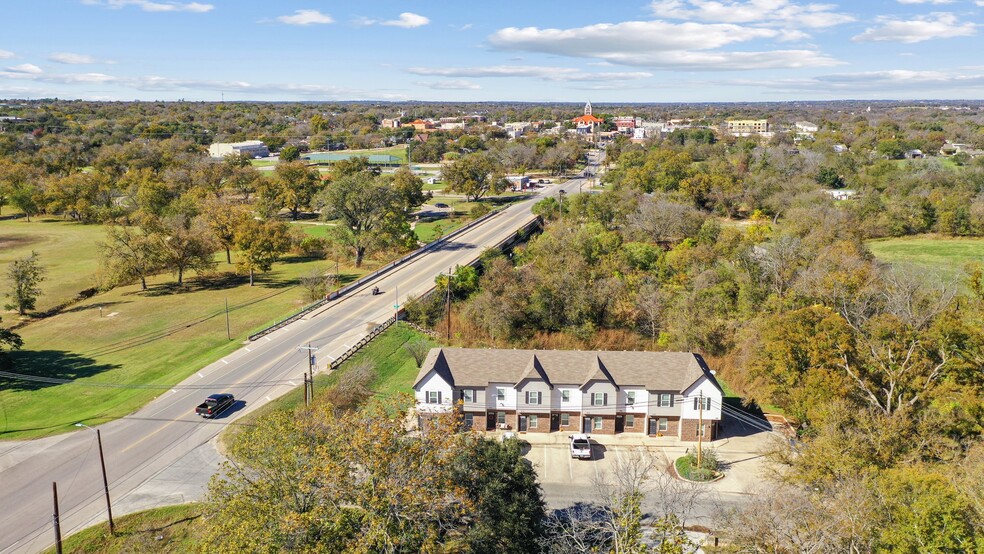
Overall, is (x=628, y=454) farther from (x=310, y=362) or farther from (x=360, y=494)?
(x=360, y=494)

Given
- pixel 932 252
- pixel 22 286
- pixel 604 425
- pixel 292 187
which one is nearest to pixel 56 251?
pixel 22 286

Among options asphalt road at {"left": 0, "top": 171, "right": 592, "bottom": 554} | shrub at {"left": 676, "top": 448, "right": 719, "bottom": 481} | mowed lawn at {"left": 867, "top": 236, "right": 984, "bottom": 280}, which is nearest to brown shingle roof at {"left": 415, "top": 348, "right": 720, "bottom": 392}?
shrub at {"left": 676, "top": 448, "right": 719, "bottom": 481}

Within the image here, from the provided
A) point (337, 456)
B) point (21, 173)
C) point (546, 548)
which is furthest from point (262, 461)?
point (21, 173)

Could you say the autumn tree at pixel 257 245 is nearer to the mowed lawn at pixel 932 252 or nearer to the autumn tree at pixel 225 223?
the autumn tree at pixel 225 223

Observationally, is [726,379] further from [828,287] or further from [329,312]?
[329,312]

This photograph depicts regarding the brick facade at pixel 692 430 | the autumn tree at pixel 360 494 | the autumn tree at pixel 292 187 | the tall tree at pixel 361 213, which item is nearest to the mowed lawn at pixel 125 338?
the tall tree at pixel 361 213

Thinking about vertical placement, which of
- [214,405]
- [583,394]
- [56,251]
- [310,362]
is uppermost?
[310,362]
